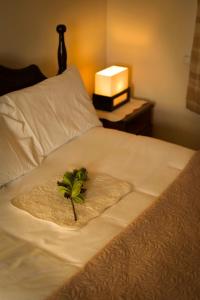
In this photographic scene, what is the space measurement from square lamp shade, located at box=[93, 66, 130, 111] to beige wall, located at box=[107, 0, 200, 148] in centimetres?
25

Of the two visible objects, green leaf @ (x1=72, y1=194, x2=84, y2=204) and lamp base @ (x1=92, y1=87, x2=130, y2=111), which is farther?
lamp base @ (x1=92, y1=87, x2=130, y2=111)

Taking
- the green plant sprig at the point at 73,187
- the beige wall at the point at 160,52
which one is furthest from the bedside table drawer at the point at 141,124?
the green plant sprig at the point at 73,187

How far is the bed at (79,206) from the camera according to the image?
3.68ft

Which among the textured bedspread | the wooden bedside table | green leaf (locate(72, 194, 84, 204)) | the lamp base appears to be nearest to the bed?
the textured bedspread

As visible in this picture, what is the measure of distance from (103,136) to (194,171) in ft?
2.08

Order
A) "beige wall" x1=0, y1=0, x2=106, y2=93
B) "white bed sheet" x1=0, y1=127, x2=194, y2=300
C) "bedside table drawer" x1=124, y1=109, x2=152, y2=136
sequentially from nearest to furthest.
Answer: "white bed sheet" x1=0, y1=127, x2=194, y2=300 → "beige wall" x1=0, y1=0, x2=106, y2=93 → "bedside table drawer" x1=124, y1=109, x2=152, y2=136

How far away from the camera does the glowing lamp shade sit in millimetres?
2781

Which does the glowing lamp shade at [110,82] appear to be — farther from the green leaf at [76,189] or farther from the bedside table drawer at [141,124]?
the green leaf at [76,189]

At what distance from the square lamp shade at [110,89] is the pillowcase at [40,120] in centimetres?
53

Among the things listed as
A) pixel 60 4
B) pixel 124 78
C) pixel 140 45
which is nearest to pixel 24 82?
pixel 60 4

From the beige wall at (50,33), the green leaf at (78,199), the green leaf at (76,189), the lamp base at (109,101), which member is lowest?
the lamp base at (109,101)

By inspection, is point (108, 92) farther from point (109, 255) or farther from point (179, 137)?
point (109, 255)

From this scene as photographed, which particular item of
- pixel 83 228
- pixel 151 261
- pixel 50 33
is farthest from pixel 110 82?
pixel 151 261

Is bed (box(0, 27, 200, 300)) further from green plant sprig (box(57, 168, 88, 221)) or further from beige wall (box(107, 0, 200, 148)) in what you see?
beige wall (box(107, 0, 200, 148))
